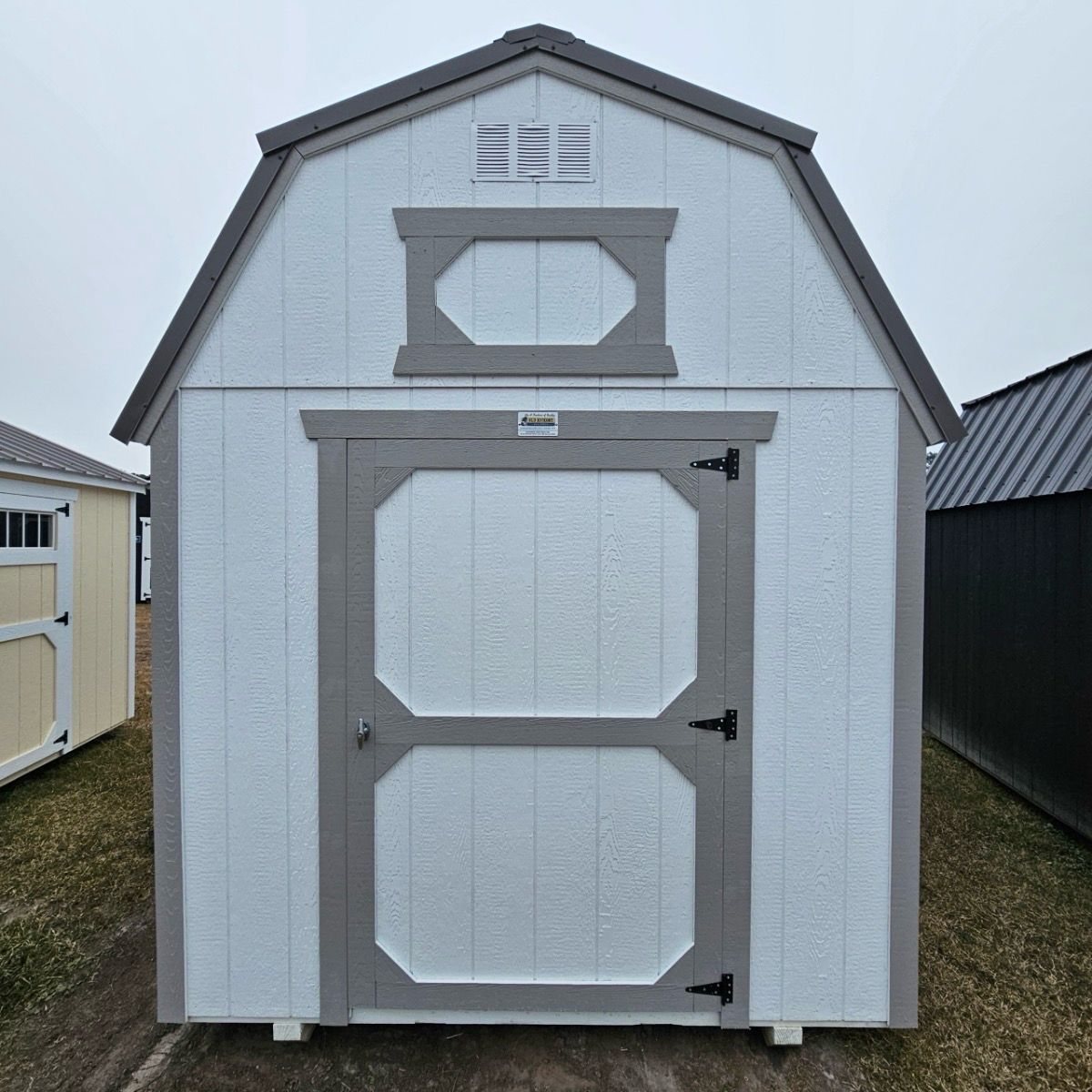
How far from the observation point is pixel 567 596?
2.11m

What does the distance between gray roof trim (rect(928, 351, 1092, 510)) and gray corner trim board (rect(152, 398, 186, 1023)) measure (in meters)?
5.20

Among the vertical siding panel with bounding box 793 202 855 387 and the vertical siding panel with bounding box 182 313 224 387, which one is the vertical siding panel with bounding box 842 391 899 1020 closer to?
the vertical siding panel with bounding box 793 202 855 387

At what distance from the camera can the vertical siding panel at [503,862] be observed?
83.5 inches

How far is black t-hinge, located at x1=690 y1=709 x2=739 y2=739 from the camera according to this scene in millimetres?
2090

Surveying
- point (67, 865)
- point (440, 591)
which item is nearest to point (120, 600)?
point (67, 865)

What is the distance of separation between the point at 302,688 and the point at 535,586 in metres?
0.98

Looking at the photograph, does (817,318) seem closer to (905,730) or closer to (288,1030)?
(905,730)

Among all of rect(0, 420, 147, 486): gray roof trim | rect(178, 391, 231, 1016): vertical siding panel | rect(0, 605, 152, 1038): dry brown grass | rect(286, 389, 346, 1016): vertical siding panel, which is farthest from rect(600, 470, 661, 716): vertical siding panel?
rect(0, 420, 147, 486): gray roof trim

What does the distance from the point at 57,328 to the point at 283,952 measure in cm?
1255

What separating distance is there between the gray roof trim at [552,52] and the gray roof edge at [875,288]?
0.14m

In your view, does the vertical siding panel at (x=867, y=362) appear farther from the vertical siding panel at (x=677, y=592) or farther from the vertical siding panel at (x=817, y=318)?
the vertical siding panel at (x=677, y=592)

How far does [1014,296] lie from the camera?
1037cm

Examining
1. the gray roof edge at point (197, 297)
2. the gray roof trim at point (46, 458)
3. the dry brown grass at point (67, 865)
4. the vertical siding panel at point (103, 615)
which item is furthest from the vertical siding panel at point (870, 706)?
the vertical siding panel at point (103, 615)

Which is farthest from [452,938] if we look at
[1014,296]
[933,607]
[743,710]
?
[1014,296]
